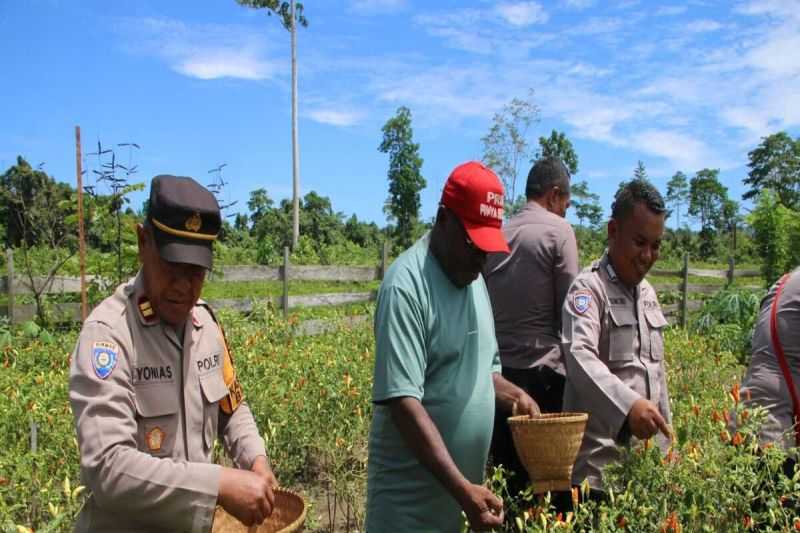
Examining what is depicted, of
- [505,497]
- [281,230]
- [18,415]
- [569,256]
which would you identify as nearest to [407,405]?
[505,497]

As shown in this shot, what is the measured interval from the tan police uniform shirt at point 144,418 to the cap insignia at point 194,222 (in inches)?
7.5

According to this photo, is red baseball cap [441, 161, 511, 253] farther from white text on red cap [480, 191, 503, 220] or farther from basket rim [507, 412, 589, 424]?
basket rim [507, 412, 589, 424]

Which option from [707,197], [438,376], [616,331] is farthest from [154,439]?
[707,197]

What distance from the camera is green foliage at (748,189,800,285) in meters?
13.4

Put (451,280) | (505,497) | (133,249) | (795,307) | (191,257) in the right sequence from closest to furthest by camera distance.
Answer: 1. (191,257)
2. (451,280)
3. (795,307)
4. (505,497)
5. (133,249)

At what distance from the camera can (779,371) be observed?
103 inches

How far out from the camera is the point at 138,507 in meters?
1.50

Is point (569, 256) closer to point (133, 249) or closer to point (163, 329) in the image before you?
point (163, 329)

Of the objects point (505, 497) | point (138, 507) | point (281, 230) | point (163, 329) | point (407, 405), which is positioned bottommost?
point (505, 497)

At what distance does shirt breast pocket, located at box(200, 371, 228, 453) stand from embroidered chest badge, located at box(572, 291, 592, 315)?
1.41 metres

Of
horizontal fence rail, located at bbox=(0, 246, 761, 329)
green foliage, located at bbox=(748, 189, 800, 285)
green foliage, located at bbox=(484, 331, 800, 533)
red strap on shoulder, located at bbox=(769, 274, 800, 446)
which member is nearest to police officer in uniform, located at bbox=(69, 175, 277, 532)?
green foliage, located at bbox=(484, 331, 800, 533)

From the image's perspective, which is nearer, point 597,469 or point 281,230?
point 597,469

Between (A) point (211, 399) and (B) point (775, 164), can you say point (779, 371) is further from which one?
(B) point (775, 164)

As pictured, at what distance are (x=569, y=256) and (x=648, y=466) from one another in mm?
1395
